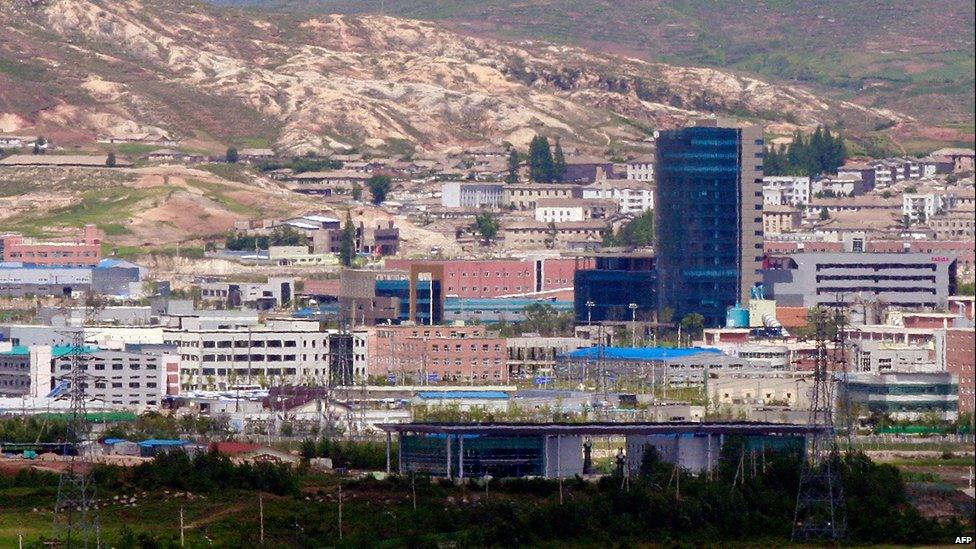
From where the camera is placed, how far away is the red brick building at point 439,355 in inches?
3406

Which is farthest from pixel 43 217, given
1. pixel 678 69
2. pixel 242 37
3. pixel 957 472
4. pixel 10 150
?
pixel 957 472

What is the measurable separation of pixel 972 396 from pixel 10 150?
76.1m

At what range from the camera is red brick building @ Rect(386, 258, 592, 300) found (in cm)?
11044

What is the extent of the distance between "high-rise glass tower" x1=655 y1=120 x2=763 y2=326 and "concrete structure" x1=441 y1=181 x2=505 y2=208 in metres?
35.3

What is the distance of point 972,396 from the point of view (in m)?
69.9

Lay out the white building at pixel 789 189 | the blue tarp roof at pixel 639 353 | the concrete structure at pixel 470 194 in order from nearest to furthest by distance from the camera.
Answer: the blue tarp roof at pixel 639 353 < the concrete structure at pixel 470 194 < the white building at pixel 789 189

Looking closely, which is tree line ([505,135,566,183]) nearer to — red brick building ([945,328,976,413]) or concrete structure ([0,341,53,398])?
concrete structure ([0,341,53,398])

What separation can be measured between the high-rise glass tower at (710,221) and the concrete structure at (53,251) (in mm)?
22629

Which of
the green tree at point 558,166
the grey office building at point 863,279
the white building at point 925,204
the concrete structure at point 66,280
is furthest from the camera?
the green tree at point 558,166

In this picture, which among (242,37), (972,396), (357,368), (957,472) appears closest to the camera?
(957,472)

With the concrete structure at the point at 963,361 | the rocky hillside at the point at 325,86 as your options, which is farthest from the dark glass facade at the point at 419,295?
the rocky hillside at the point at 325,86

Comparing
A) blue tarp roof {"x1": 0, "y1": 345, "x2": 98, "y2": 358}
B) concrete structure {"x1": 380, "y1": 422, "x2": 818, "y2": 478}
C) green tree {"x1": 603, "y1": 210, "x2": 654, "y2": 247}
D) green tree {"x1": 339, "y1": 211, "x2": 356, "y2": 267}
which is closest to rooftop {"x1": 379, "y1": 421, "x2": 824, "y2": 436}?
concrete structure {"x1": 380, "y1": 422, "x2": 818, "y2": 478}

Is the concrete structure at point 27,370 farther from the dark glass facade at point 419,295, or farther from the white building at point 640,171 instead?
the white building at point 640,171

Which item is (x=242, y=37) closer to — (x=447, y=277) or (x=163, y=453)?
(x=447, y=277)
